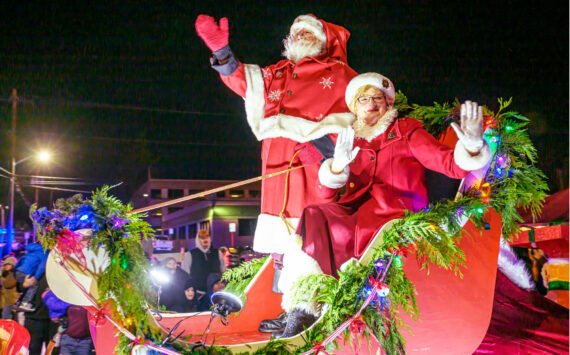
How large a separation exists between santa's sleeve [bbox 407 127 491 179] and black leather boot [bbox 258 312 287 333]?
138cm

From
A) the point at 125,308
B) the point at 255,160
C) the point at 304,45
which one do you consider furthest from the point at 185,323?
the point at 255,160

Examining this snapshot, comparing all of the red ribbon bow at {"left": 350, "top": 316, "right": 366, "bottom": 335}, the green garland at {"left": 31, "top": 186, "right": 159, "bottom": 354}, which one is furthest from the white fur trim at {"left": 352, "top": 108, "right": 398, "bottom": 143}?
the green garland at {"left": 31, "top": 186, "right": 159, "bottom": 354}

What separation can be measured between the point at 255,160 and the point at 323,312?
28.8 feet

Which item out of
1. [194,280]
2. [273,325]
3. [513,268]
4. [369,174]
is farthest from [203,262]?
[513,268]

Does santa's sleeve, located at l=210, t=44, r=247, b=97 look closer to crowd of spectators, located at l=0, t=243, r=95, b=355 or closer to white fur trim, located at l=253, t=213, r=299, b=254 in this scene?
white fur trim, located at l=253, t=213, r=299, b=254

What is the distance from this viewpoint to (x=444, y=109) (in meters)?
2.85

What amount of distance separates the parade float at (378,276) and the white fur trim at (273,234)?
61 centimetres

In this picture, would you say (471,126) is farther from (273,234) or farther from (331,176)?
(273,234)

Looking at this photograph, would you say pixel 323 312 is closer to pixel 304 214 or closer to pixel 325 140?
pixel 304 214

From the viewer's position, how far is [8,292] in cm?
484

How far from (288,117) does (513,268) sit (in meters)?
1.56

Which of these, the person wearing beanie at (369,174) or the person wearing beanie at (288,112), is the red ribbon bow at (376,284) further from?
the person wearing beanie at (288,112)

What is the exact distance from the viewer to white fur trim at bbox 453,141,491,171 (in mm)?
2129

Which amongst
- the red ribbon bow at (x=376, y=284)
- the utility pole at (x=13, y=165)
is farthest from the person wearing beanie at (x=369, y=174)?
the utility pole at (x=13, y=165)
